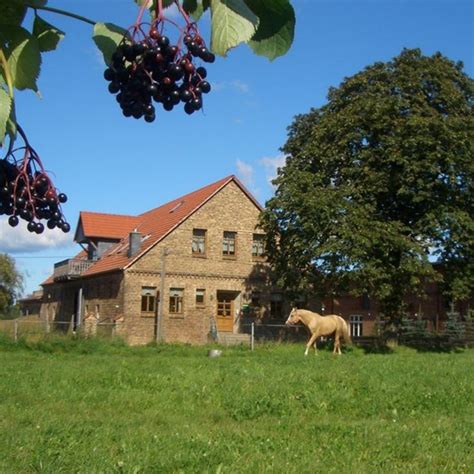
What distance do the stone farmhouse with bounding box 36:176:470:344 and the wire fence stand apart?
110 millimetres

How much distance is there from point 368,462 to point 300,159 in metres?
24.9

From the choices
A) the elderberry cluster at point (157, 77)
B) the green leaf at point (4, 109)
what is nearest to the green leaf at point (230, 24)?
the elderberry cluster at point (157, 77)

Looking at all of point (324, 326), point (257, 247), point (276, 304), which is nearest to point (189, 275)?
point (257, 247)

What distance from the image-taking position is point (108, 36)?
1.33 meters

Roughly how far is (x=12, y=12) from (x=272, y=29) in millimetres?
503

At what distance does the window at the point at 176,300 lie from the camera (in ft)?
111

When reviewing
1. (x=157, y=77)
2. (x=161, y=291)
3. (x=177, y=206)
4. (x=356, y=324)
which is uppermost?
(x=177, y=206)

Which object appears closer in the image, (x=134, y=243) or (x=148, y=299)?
(x=148, y=299)

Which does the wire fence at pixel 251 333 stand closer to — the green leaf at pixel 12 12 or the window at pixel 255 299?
the window at pixel 255 299

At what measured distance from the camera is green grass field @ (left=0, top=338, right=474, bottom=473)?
7.41 m

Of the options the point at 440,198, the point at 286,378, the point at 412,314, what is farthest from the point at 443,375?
the point at 412,314

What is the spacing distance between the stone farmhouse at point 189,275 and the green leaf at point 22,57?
30.4 meters

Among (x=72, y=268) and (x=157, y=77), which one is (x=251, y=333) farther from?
(x=157, y=77)

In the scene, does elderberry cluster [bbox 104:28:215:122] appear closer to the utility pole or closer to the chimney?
the utility pole
